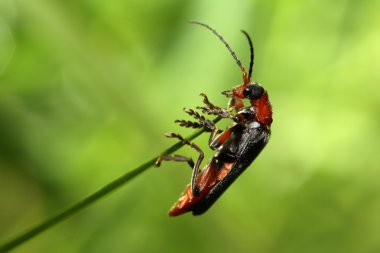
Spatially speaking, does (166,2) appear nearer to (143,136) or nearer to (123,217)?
(143,136)

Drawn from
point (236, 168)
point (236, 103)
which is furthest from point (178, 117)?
point (236, 168)

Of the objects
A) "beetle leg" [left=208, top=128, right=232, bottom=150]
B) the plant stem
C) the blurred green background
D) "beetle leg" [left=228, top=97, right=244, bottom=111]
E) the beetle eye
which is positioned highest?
the plant stem

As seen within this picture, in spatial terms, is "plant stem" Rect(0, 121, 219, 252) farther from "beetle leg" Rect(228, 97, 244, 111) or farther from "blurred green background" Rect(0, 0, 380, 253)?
"blurred green background" Rect(0, 0, 380, 253)

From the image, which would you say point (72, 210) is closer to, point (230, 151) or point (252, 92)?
point (230, 151)

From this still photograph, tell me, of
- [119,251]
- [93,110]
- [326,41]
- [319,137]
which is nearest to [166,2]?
[93,110]

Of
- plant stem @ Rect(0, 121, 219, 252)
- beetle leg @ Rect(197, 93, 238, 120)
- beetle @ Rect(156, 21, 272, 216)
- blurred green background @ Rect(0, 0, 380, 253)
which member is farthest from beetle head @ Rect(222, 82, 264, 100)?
plant stem @ Rect(0, 121, 219, 252)

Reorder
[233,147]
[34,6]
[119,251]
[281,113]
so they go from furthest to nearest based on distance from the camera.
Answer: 1. [281,113]
2. [119,251]
3. [34,6]
4. [233,147]

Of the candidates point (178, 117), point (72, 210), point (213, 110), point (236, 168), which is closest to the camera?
point (72, 210)
